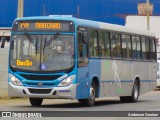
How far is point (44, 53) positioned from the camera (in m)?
20.2

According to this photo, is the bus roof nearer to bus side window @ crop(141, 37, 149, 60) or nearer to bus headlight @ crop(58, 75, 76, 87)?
bus side window @ crop(141, 37, 149, 60)

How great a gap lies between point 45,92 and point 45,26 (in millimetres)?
2227

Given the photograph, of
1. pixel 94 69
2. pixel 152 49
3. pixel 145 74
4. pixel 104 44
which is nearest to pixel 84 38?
pixel 94 69

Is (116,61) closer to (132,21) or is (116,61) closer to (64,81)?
(64,81)

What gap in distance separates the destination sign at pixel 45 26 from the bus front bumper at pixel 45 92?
6.35 ft

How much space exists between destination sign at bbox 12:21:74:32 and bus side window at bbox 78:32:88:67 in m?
0.46

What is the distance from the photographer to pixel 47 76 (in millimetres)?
20031

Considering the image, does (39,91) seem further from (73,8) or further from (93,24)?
(73,8)

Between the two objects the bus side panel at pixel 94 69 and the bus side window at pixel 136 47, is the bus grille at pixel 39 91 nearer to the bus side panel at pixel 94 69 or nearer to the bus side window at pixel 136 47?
the bus side panel at pixel 94 69

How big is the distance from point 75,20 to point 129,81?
19.4 ft

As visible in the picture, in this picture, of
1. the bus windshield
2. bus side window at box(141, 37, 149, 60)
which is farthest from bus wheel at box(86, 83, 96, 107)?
bus side window at box(141, 37, 149, 60)

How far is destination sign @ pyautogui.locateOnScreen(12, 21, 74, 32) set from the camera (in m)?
20.3

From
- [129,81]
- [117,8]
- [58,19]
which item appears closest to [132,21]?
[117,8]

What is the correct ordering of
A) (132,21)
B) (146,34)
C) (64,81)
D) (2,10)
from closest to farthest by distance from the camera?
(64,81) < (146,34) < (132,21) < (2,10)
